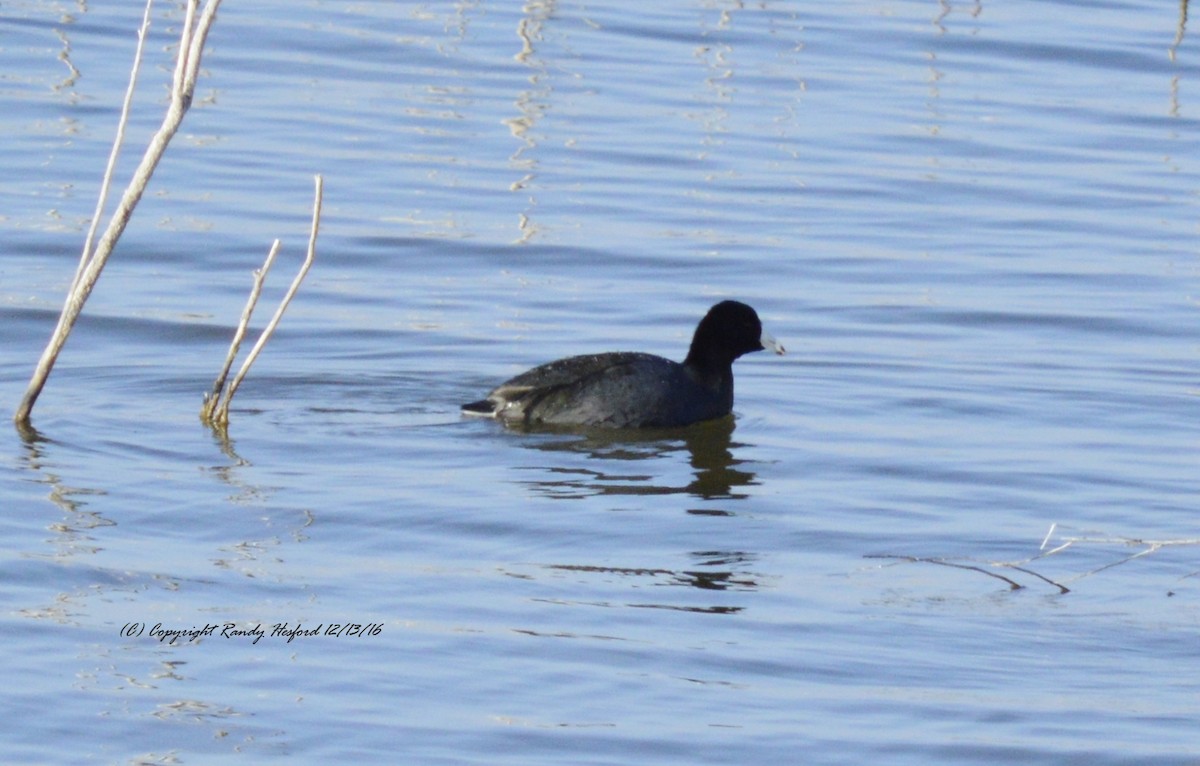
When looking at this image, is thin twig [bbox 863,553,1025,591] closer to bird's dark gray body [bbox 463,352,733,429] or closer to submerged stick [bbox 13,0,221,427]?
bird's dark gray body [bbox 463,352,733,429]

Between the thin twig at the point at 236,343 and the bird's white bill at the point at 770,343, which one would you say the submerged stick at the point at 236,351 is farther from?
the bird's white bill at the point at 770,343

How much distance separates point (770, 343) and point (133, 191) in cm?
379

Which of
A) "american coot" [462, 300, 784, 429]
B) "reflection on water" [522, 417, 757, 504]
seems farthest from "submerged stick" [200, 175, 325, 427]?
"reflection on water" [522, 417, 757, 504]

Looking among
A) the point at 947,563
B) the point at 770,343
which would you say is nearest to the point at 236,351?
the point at 770,343

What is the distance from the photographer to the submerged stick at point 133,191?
28.0 ft

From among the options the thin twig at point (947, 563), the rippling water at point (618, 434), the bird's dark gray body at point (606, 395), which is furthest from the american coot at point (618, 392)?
the thin twig at point (947, 563)

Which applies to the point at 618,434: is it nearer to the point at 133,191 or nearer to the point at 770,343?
the point at 770,343

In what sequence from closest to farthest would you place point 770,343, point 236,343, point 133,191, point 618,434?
1. point 133,191
2. point 236,343
3. point 618,434
4. point 770,343

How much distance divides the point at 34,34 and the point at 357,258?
7.36 meters

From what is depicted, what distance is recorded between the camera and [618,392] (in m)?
10.6

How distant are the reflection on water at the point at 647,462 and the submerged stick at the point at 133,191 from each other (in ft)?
6.91

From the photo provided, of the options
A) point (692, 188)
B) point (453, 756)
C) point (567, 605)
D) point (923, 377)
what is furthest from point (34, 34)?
point (453, 756)

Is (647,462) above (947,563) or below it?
below

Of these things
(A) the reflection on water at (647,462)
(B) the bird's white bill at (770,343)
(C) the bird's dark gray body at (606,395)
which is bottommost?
(A) the reflection on water at (647,462)
